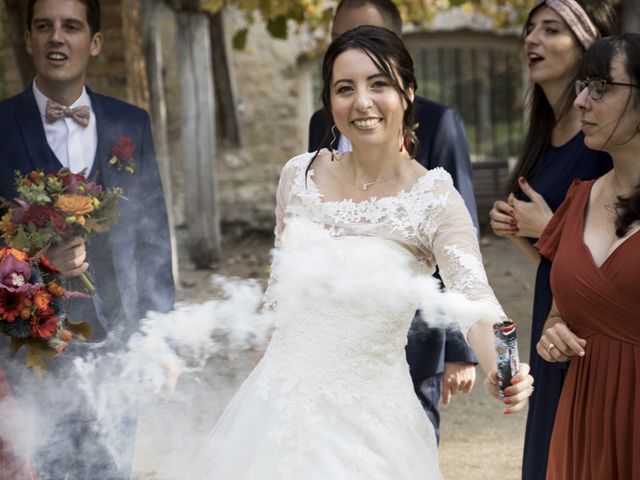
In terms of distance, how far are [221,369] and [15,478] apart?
4056 millimetres

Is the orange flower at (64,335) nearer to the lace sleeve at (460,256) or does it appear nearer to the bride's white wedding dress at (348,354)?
the bride's white wedding dress at (348,354)

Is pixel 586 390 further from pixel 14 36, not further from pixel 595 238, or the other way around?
pixel 14 36

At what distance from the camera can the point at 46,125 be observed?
407 centimetres

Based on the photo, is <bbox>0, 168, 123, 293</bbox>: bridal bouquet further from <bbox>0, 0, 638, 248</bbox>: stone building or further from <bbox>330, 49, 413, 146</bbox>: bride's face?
<bbox>0, 0, 638, 248</bbox>: stone building

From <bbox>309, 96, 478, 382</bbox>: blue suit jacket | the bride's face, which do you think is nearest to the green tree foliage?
<bbox>309, 96, 478, 382</bbox>: blue suit jacket

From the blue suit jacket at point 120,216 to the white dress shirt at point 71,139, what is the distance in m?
0.03

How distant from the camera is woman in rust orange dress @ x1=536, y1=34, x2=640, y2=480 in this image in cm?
320

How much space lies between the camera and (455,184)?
4.09 m

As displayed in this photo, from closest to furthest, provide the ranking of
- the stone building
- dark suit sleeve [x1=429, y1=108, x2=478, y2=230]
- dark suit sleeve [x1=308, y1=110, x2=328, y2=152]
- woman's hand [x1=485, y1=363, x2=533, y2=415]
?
1. woman's hand [x1=485, y1=363, x2=533, y2=415]
2. dark suit sleeve [x1=429, y1=108, x2=478, y2=230]
3. dark suit sleeve [x1=308, y1=110, x2=328, y2=152]
4. the stone building

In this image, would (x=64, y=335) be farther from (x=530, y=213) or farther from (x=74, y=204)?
(x=530, y=213)

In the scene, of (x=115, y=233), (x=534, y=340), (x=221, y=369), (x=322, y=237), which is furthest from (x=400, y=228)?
(x=221, y=369)

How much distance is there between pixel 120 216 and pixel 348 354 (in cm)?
138

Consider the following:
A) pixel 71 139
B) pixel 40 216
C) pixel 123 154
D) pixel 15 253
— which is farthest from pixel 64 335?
pixel 71 139

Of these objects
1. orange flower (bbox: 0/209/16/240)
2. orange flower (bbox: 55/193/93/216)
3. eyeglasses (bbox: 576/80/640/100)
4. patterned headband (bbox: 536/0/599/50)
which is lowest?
orange flower (bbox: 0/209/16/240)
